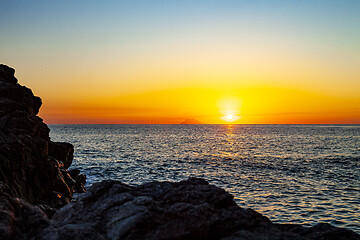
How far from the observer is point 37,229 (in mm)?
7289

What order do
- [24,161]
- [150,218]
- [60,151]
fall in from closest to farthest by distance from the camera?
[150,218]
[24,161]
[60,151]

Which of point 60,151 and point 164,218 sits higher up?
point 164,218

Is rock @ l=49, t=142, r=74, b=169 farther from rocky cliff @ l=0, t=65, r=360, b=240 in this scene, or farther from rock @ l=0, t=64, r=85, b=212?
rocky cliff @ l=0, t=65, r=360, b=240

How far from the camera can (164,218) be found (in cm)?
722

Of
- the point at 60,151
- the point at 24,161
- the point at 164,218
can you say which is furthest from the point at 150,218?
the point at 60,151

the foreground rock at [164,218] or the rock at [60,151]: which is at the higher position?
the foreground rock at [164,218]

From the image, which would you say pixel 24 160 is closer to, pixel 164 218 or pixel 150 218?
pixel 150 218

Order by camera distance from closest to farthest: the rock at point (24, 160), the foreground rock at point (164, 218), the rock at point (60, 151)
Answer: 1. the foreground rock at point (164, 218)
2. the rock at point (24, 160)
3. the rock at point (60, 151)

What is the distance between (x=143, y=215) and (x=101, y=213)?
1589 mm

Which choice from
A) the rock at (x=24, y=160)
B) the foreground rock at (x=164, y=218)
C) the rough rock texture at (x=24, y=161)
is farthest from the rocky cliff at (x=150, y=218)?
the rock at (x=24, y=160)

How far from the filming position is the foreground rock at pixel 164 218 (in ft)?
22.7

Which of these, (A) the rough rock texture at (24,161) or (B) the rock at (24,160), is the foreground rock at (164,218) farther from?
(B) the rock at (24,160)

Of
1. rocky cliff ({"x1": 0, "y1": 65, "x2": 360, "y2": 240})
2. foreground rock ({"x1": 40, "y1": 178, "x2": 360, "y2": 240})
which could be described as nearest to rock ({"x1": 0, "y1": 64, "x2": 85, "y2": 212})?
rocky cliff ({"x1": 0, "y1": 65, "x2": 360, "y2": 240})

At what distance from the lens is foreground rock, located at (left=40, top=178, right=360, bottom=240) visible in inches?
273
